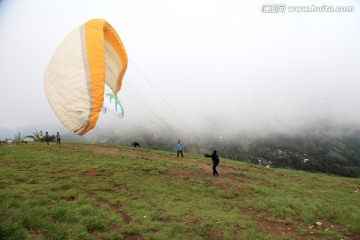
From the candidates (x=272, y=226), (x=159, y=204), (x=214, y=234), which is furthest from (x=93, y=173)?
(x=272, y=226)

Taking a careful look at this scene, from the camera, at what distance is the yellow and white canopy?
1228cm

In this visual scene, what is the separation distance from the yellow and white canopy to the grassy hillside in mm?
4122

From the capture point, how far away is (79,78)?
12.8 meters

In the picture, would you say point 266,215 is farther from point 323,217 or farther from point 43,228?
point 43,228

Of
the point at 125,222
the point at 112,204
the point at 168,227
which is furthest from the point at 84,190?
the point at 168,227

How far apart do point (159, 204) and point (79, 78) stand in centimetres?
809

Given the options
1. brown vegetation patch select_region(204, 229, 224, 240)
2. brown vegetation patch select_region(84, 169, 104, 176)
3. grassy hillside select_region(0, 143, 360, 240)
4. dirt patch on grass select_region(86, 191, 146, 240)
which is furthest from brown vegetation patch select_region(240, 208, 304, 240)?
brown vegetation patch select_region(84, 169, 104, 176)

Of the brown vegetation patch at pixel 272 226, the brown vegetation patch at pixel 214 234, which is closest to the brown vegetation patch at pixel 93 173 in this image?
the brown vegetation patch at pixel 272 226

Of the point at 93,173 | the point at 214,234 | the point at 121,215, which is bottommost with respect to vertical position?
the point at 214,234

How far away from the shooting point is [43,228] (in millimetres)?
8266

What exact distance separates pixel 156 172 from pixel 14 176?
10731mm

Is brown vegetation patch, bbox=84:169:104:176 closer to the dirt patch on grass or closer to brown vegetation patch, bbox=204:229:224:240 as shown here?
the dirt patch on grass

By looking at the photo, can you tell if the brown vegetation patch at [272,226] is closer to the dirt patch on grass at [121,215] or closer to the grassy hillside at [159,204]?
the grassy hillside at [159,204]

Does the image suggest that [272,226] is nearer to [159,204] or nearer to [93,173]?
[159,204]
